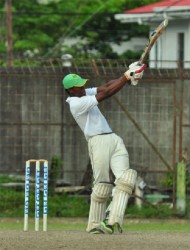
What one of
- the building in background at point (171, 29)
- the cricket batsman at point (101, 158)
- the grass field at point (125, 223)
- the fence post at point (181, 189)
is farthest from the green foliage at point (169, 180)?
the building in background at point (171, 29)

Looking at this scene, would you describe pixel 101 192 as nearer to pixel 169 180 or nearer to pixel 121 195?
pixel 121 195

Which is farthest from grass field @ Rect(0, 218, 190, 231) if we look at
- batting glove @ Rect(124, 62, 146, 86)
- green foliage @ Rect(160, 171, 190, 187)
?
batting glove @ Rect(124, 62, 146, 86)

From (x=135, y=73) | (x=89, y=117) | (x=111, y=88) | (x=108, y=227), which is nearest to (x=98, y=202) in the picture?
(x=108, y=227)

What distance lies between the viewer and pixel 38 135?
20.3 meters

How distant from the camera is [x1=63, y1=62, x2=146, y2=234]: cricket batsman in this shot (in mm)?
12922

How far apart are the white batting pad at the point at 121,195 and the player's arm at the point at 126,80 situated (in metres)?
0.95

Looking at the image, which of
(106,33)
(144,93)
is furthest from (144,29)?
(144,93)

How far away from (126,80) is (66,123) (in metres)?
7.43

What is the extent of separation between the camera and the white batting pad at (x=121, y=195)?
42.3 feet

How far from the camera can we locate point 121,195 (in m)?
12.9

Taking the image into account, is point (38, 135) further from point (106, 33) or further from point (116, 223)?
point (106, 33)

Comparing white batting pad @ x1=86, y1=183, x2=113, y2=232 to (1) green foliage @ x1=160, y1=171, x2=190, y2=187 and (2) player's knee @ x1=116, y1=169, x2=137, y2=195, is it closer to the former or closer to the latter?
(2) player's knee @ x1=116, y1=169, x2=137, y2=195

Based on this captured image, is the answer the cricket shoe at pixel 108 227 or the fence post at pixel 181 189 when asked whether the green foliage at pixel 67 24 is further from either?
the cricket shoe at pixel 108 227

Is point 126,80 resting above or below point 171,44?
below
